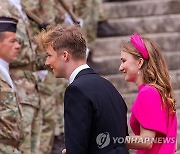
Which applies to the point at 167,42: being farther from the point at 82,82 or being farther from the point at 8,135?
the point at 82,82

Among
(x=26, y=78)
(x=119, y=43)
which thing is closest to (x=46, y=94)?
(x=26, y=78)

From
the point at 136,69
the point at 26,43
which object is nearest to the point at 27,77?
the point at 26,43

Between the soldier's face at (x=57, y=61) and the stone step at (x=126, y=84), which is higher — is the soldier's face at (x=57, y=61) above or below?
above

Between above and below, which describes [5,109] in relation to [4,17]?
below

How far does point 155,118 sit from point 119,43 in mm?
4485

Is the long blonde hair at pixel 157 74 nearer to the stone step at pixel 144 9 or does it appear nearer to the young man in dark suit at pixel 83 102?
the young man in dark suit at pixel 83 102

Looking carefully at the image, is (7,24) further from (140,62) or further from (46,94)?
(140,62)

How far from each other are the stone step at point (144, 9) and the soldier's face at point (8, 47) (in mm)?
3406

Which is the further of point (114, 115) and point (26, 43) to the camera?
point (26, 43)

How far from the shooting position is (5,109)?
555 cm

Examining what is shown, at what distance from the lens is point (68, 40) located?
4.06m

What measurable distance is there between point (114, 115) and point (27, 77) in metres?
2.56

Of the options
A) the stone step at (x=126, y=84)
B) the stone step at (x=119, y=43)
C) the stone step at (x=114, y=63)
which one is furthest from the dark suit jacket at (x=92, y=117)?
the stone step at (x=119, y=43)

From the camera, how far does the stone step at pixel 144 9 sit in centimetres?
914
